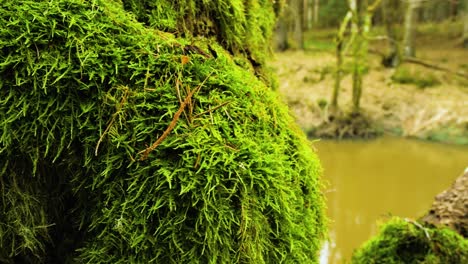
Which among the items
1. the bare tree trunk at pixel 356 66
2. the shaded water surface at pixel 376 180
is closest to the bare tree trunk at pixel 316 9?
the bare tree trunk at pixel 356 66

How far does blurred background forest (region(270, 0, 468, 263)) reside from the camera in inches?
298

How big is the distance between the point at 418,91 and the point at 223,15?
14.0 metres

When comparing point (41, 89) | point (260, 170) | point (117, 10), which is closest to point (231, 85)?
point (260, 170)

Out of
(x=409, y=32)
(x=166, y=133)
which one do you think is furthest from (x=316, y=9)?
(x=166, y=133)

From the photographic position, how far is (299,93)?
14961 millimetres

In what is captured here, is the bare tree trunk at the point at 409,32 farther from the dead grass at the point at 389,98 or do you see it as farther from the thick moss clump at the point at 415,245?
the thick moss clump at the point at 415,245

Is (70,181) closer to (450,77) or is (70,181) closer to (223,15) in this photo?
(223,15)

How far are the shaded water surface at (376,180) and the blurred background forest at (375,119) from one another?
19mm

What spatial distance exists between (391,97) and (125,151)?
1408cm

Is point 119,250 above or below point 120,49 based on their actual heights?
below

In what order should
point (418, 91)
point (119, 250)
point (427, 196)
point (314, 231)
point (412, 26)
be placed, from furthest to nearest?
point (412, 26) < point (418, 91) < point (427, 196) < point (314, 231) < point (119, 250)

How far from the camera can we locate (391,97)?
14219 millimetres

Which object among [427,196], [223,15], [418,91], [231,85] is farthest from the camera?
[418,91]

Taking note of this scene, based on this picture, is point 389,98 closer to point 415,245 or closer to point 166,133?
point 415,245
